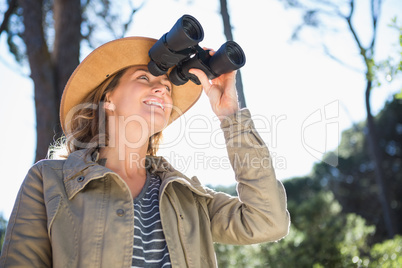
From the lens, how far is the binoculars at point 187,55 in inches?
61.9

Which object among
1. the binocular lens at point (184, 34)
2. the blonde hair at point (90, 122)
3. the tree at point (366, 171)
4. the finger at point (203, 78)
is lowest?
Answer: the tree at point (366, 171)

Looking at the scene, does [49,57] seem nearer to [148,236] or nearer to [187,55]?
[187,55]

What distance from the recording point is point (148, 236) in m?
1.39

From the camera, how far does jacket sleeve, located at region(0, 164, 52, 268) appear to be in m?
1.17

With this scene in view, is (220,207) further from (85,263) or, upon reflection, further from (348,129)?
(348,129)

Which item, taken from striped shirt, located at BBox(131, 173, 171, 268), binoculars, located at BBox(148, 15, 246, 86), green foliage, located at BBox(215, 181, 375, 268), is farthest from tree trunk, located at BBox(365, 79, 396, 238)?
striped shirt, located at BBox(131, 173, 171, 268)

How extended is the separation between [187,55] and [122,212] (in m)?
0.83

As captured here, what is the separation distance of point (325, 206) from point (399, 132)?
11.1 m

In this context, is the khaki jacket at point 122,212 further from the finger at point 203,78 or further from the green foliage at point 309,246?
the green foliage at point 309,246

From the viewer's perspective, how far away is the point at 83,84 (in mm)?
1804

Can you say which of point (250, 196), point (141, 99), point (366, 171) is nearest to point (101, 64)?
point (141, 99)

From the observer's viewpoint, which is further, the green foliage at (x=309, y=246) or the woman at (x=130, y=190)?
the green foliage at (x=309, y=246)

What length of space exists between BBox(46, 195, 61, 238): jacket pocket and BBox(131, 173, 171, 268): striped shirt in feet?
0.96

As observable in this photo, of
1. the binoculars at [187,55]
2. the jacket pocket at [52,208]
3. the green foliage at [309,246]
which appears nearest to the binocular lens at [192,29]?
the binoculars at [187,55]
